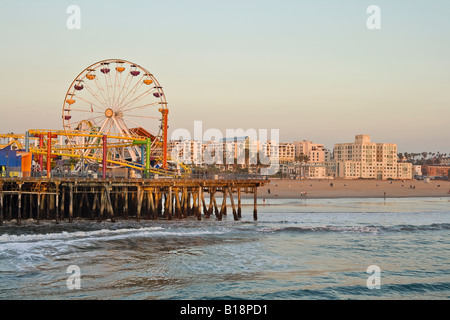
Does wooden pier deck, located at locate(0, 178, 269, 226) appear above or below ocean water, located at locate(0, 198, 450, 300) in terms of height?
above

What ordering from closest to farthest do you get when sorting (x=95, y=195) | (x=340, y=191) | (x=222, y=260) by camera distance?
(x=222, y=260) < (x=95, y=195) < (x=340, y=191)

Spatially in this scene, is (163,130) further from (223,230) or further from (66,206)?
(223,230)

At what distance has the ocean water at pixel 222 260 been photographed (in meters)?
20.6

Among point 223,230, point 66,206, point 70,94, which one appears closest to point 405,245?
point 223,230

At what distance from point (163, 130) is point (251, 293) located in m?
38.3

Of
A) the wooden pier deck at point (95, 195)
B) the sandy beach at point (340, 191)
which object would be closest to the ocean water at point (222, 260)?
the wooden pier deck at point (95, 195)

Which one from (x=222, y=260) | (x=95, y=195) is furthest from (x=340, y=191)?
(x=222, y=260)

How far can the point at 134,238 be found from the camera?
3325 centimetres

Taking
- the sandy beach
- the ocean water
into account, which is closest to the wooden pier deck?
the ocean water

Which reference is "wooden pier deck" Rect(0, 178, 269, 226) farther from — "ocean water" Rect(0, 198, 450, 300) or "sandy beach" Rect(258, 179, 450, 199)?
"sandy beach" Rect(258, 179, 450, 199)

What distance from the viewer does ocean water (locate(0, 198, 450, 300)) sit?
20.6 meters

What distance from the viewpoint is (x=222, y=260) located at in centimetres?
2664

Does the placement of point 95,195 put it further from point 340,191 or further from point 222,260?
point 340,191
